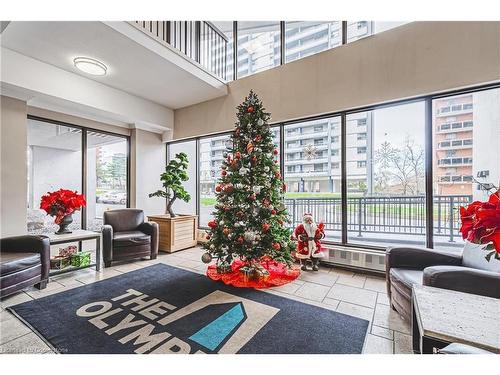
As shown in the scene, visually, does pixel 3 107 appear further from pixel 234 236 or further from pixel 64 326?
pixel 234 236

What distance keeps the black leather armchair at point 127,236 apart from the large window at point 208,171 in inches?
58.1

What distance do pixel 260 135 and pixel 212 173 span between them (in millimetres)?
2372

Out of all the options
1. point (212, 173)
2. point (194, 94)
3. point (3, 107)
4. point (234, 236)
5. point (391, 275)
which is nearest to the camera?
point (391, 275)

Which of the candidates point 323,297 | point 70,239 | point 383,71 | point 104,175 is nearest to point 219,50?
point 383,71

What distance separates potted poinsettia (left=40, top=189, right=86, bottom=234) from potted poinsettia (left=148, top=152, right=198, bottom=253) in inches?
56.5

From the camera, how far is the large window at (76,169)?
400 centimetres

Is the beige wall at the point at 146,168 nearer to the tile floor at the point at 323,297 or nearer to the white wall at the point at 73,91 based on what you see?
the white wall at the point at 73,91

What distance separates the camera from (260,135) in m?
3.25

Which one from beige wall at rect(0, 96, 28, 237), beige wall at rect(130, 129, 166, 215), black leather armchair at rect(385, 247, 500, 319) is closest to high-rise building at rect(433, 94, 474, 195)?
black leather armchair at rect(385, 247, 500, 319)

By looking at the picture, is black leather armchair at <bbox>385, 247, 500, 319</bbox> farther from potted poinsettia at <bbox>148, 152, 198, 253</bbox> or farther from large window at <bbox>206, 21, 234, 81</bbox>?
large window at <bbox>206, 21, 234, 81</bbox>

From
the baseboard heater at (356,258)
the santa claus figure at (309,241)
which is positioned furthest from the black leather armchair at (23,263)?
the baseboard heater at (356,258)

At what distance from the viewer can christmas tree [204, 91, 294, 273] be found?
3092 mm

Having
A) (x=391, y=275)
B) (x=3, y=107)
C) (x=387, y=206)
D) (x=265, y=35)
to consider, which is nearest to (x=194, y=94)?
(x=265, y=35)

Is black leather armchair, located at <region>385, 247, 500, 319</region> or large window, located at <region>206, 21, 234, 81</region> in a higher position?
large window, located at <region>206, 21, 234, 81</region>
